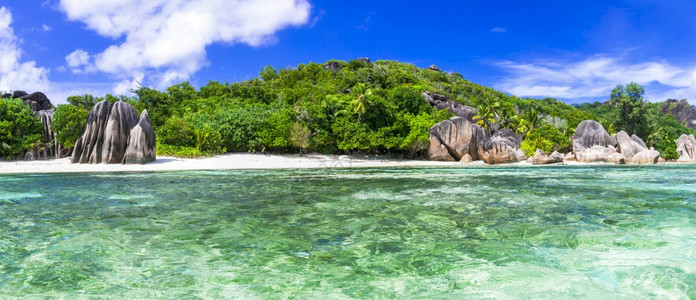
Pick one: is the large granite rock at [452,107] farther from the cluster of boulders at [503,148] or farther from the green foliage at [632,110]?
the green foliage at [632,110]

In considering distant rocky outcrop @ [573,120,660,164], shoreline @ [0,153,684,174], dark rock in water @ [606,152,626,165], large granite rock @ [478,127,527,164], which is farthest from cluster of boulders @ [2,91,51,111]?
dark rock in water @ [606,152,626,165]

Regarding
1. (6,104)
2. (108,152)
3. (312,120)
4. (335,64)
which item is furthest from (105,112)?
(335,64)

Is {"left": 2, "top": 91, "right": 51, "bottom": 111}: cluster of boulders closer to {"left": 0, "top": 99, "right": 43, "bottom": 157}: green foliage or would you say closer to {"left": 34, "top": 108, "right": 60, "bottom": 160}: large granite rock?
{"left": 34, "top": 108, "right": 60, "bottom": 160}: large granite rock

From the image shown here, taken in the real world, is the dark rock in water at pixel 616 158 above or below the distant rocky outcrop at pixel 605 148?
below

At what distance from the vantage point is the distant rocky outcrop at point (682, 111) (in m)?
121

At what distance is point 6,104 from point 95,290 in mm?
44366

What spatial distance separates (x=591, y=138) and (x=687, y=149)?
22.6 meters

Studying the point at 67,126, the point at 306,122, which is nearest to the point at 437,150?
the point at 306,122

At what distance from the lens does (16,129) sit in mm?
37750

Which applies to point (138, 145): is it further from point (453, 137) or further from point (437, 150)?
A: point (453, 137)

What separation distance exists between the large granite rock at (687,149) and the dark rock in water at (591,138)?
60.5 feet

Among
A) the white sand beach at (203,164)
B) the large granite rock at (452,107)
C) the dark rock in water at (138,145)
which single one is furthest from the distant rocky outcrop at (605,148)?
the dark rock in water at (138,145)

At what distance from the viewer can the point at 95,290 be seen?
470 cm

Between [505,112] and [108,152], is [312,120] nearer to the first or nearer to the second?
[108,152]
